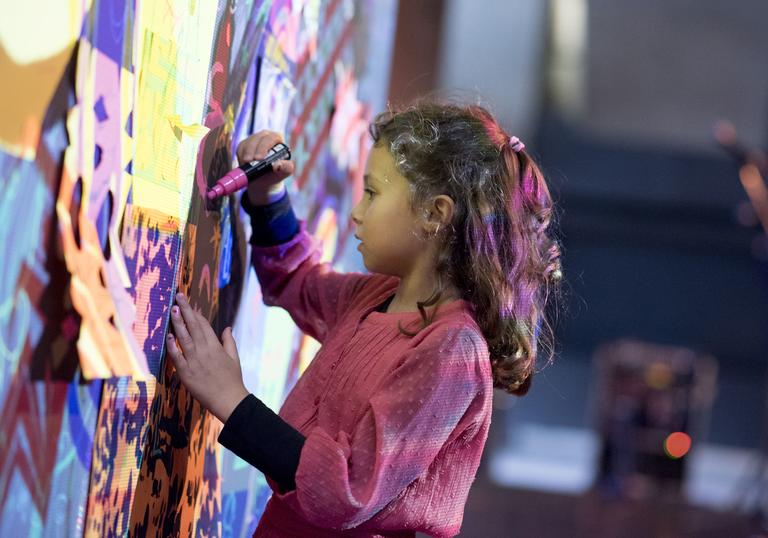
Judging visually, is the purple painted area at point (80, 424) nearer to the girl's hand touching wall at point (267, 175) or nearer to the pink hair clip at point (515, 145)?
the girl's hand touching wall at point (267, 175)

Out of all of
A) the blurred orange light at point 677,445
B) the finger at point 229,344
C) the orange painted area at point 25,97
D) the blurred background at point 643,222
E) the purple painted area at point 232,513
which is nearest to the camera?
the orange painted area at point 25,97

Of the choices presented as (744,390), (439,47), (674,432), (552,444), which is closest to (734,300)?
(744,390)

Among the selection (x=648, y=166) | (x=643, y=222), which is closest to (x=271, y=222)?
(x=648, y=166)

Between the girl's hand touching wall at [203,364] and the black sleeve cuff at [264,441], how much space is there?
0.06 feet

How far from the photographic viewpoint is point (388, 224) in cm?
120

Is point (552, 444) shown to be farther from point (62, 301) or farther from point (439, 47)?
point (62, 301)

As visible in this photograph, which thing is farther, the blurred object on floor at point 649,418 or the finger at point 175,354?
the blurred object on floor at point 649,418

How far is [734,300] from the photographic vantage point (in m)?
8.60

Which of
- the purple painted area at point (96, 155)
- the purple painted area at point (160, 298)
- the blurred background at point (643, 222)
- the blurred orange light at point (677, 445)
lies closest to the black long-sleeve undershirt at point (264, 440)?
the purple painted area at point (160, 298)

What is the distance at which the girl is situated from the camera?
3.47 feet

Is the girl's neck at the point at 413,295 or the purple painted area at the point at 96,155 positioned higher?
the purple painted area at the point at 96,155

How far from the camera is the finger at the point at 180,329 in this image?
1093mm

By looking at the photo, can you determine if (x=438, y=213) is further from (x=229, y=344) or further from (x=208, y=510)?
(x=208, y=510)

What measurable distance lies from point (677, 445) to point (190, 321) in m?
4.65
